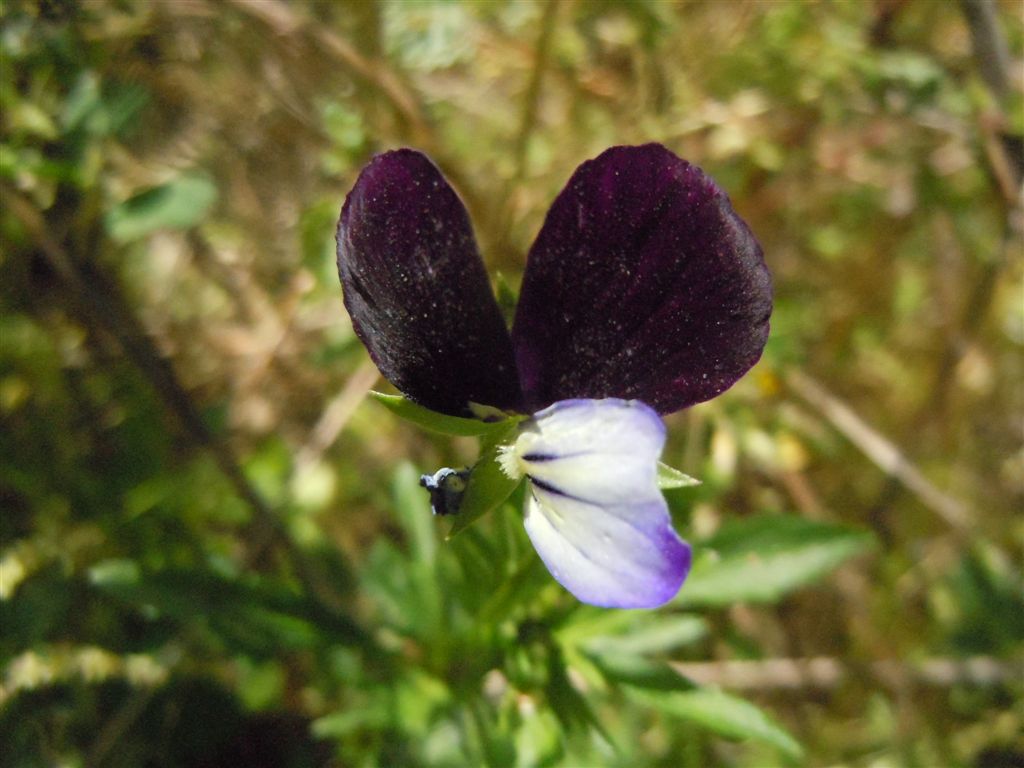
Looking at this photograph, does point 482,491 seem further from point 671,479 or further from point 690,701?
point 690,701

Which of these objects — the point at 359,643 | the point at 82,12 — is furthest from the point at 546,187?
the point at 359,643

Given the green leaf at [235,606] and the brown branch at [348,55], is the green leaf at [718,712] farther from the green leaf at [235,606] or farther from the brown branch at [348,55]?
the brown branch at [348,55]

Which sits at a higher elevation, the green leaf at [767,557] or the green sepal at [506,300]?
the green sepal at [506,300]

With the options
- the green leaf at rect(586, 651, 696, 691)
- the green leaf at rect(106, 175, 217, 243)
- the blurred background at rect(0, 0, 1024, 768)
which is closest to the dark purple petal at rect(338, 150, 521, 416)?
the blurred background at rect(0, 0, 1024, 768)

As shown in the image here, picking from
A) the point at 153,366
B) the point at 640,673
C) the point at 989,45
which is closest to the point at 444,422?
the point at 640,673

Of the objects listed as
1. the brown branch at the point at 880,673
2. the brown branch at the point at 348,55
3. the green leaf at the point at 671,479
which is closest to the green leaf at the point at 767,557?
the brown branch at the point at 880,673
